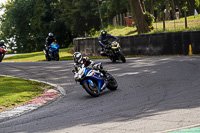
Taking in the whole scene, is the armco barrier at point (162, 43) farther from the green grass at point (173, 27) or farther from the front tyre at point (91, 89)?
the front tyre at point (91, 89)

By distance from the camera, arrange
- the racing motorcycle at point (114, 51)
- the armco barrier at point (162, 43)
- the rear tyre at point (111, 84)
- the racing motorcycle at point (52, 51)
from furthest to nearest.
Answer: the racing motorcycle at point (52, 51)
the armco barrier at point (162, 43)
the racing motorcycle at point (114, 51)
the rear tyre at point (111, 84)

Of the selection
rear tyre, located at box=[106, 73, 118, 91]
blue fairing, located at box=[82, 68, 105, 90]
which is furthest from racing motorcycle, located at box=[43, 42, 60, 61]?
blue fairing, located at box=[82, 68, 105, 90]

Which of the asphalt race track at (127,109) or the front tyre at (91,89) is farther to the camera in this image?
the front tyre at (91,89)

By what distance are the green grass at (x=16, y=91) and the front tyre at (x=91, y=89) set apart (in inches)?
74.2

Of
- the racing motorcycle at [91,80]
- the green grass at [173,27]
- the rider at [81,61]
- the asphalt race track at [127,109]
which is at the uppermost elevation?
the green grass at [173,27]

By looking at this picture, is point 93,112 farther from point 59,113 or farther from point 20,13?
point 20,13

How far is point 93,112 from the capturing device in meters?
8.07

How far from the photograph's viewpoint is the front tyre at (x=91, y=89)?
1012 centimetres

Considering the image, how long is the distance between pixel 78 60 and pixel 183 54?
1145 cm

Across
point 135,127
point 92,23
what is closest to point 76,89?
point 135,127

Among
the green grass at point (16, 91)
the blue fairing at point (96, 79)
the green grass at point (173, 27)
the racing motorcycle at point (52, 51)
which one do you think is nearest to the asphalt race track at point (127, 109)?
the blue fairing at point (96, 79)

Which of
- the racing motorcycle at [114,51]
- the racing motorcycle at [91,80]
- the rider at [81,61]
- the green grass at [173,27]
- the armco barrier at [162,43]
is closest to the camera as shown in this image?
the racing motorcycle at [91,80]

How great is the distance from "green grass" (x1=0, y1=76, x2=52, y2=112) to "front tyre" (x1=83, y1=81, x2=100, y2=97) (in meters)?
1.88

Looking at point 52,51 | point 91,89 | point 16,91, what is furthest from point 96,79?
point 52,51
